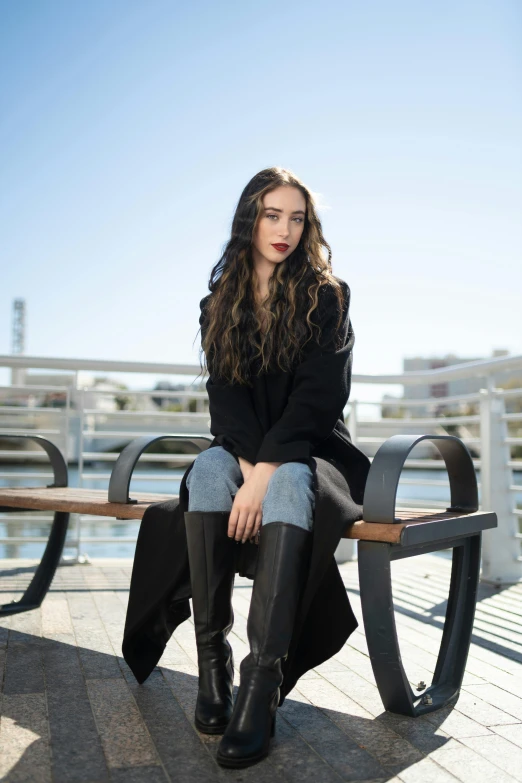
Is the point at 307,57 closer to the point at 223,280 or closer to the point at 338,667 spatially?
the point at 223,280

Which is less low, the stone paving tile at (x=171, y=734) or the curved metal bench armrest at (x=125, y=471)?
the curved metal bench armrest at (x=125, y=471)

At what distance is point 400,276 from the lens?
1406 inches

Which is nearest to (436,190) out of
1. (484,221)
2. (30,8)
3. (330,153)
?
(484,221)

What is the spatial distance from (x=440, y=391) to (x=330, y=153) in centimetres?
4552

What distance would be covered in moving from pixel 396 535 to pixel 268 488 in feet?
0.99

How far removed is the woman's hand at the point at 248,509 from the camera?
1665 millimetres

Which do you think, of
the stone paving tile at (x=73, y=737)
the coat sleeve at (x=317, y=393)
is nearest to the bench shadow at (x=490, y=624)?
the coat sleeve at (x=317, y=393)

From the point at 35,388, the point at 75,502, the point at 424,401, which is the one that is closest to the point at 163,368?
the point at 35,388

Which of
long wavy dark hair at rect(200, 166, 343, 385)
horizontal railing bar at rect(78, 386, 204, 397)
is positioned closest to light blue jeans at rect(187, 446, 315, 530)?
long wavy dark hair at rect(200, 166, 343, 385)

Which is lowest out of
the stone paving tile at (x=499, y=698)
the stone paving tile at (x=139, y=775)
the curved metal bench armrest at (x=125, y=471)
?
the stone paving tile at (x=499, y=698)

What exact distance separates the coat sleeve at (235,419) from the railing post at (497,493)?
1902mm

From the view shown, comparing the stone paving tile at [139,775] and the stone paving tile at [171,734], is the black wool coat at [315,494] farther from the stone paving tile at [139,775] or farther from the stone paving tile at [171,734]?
the stone paving tile at [139,775]

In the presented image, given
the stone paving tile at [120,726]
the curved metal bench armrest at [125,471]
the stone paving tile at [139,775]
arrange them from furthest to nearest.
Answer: the curved metal bench armrest at [125,471]
the stone paving tile at [120,726]
the stone paving tile at [139,775]

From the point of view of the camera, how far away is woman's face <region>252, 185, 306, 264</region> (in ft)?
6.77
